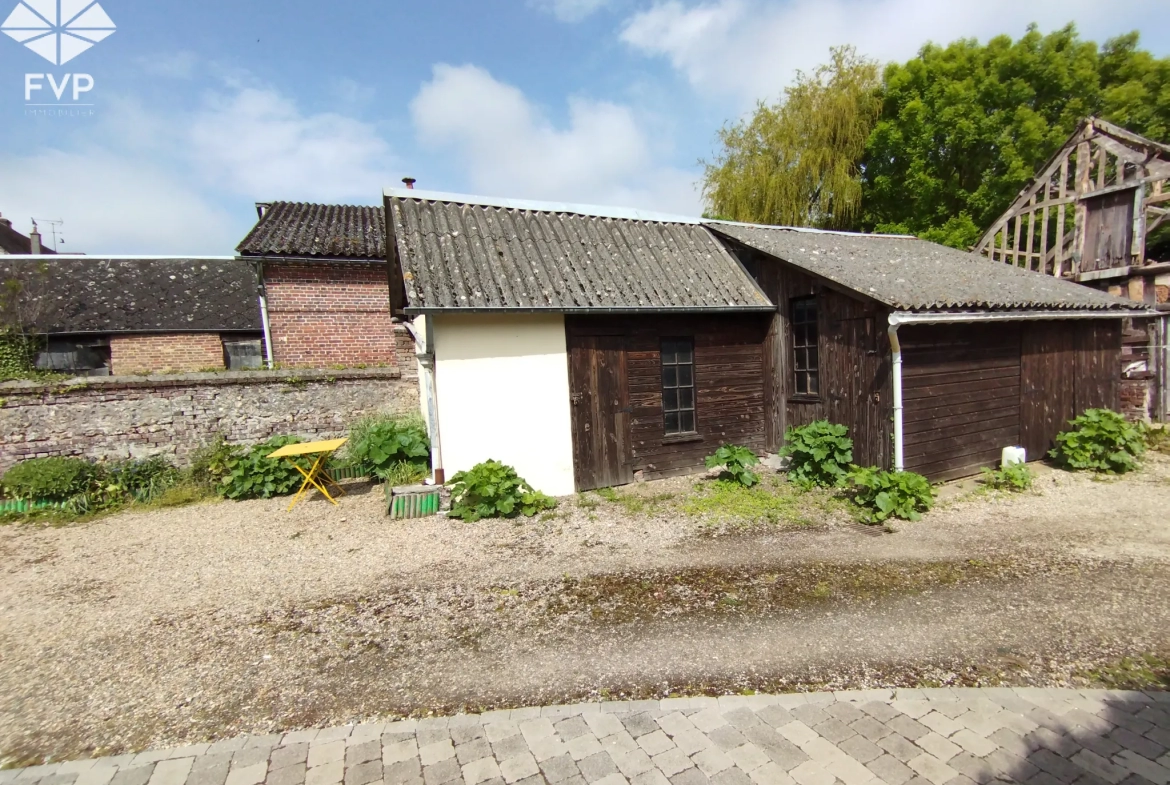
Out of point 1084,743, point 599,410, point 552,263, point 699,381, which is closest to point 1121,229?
point 699,381

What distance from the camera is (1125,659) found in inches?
128

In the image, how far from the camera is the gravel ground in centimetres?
317

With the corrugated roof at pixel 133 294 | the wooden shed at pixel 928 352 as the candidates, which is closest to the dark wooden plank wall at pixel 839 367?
the wooden shed at pixel 928 352

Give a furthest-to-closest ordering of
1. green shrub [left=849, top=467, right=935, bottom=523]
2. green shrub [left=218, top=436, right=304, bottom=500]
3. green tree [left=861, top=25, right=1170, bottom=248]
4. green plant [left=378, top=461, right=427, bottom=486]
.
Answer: green tree [left=861, top=25, right=1170, bottom=248]
green plant [left=378, top=461, right=427, bottom=486]
green shrub [left=218, top=436, right=304, bottom=500]
green shrub [left=849, top=467, right=935, bottom=523]

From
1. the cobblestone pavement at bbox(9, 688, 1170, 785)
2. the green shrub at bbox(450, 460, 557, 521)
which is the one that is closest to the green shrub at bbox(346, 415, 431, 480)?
the green shrub at bbox(450, 460, 557, 521)

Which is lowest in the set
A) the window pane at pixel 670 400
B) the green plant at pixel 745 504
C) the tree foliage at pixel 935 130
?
the green plant at pixel 745 504

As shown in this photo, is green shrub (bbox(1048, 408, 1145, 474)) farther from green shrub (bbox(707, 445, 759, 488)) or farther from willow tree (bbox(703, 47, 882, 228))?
willow tree (bbox(703, 47, 882, 228))

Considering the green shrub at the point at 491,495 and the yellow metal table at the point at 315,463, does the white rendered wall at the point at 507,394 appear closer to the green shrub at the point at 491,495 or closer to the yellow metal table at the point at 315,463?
the green shrub at the point at 491,495

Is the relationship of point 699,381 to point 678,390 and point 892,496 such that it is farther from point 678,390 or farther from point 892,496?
point 892,496

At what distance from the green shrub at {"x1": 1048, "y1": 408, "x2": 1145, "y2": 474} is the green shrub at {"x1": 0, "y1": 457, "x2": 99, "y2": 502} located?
49.6 ft

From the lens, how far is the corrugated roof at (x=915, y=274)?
6840 millimetres

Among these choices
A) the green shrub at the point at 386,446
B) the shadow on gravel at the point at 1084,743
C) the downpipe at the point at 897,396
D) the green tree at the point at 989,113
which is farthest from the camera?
the green tree at the point at 989,113

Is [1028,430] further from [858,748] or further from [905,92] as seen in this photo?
[905,92]

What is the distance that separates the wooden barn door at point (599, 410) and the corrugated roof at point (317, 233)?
290 inches
